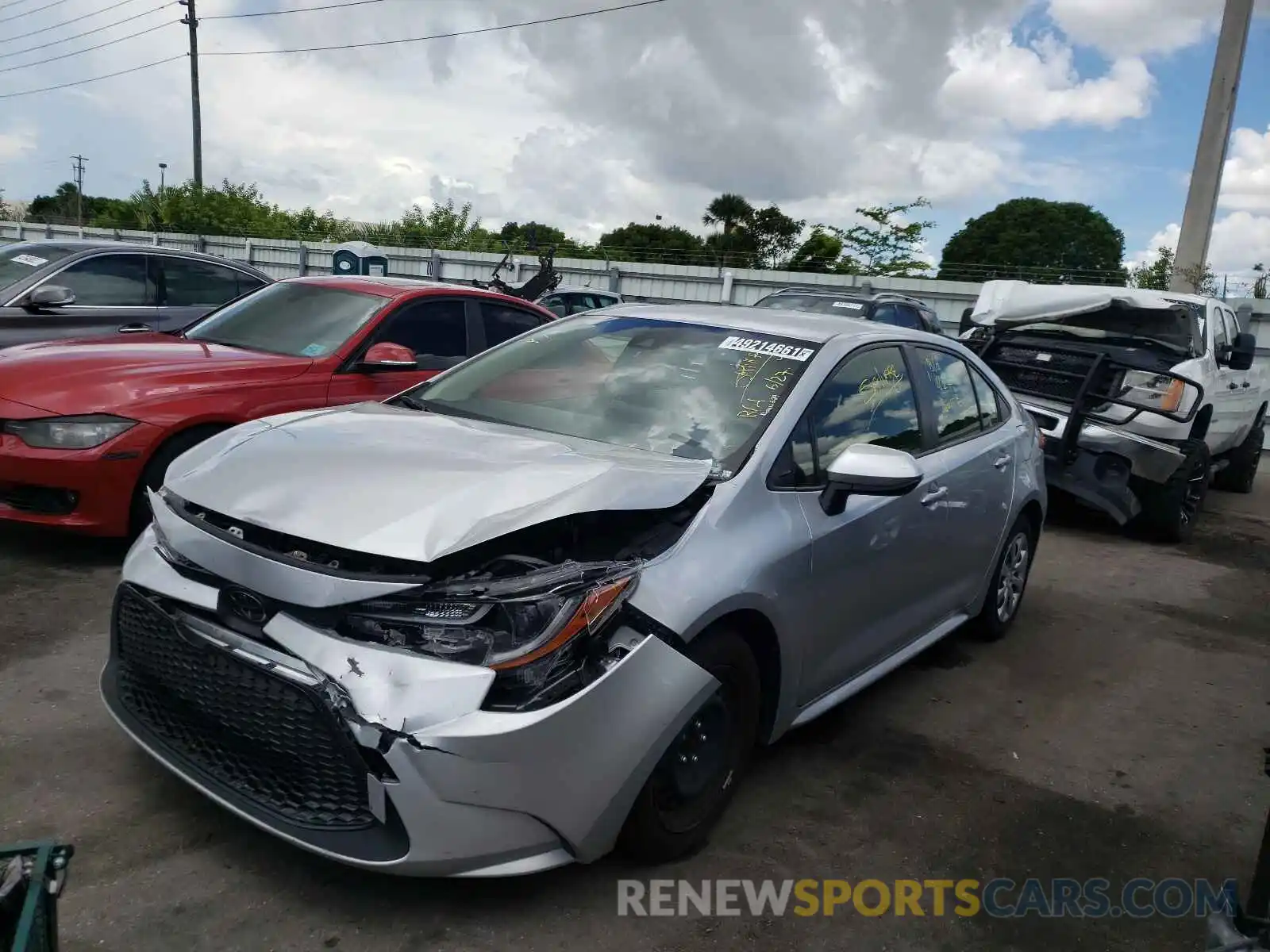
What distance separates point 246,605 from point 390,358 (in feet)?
9.55

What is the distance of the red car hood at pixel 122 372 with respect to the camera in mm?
4605

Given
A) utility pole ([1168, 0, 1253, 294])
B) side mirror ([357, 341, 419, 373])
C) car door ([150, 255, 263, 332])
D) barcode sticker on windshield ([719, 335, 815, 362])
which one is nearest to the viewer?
barcode sticker on windshield ([719, 335, 815, 362])

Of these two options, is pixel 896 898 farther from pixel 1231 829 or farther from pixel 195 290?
pixel 195 290

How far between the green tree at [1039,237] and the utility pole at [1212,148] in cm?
4501

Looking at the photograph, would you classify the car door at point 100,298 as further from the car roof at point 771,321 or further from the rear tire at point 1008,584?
the rear tire at point 1008,584

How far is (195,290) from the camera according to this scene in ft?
26.1

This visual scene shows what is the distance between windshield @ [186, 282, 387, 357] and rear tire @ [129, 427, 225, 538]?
0.89m

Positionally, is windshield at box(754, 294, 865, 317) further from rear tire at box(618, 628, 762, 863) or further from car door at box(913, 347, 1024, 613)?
rear tire at box(618, 628, 762, 863)

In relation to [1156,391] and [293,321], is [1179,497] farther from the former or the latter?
[293,321]

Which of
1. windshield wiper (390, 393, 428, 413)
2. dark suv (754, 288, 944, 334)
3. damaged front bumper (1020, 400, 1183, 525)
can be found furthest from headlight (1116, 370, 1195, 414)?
windshield wiper (390, 393, 428, 413)

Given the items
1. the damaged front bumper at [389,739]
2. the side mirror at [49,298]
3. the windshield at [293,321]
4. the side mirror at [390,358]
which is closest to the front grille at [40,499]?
the windshield at [293,321]

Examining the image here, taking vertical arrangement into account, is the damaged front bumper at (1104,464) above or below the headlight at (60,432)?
below

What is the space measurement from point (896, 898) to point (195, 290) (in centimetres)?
725

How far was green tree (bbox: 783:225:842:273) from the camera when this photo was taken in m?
26.1
